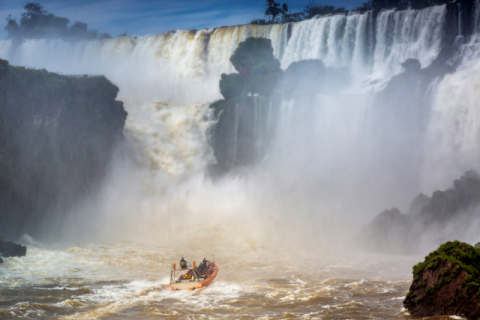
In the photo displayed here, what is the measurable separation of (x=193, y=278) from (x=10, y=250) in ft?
36.5

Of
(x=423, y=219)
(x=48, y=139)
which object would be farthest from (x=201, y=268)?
(x=48, y=139)

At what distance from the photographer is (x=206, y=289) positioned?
21250 millimetres

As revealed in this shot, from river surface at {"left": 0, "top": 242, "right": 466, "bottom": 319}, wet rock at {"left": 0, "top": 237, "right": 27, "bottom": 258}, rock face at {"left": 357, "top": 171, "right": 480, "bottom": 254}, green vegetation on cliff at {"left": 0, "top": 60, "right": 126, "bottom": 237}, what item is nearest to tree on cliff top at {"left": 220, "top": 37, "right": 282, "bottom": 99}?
green vegetation on cliff at {"left": 0, "top": 60, "right": 126, "bottom": 237}

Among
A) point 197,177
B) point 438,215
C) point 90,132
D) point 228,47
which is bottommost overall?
A: point 438,215

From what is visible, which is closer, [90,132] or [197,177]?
[90,132]

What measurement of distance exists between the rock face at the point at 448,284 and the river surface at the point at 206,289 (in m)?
0.88

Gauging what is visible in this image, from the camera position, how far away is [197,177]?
1613 inches

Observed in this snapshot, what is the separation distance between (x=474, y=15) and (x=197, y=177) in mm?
26213

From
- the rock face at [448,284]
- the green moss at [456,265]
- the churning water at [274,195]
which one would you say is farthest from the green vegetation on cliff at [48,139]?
the green moss at [456,265]

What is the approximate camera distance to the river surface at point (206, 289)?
17.9 metres

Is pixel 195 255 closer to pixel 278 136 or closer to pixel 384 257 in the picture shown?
pixel 384 257

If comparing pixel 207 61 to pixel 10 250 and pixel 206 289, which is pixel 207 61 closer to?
pixel 10 250

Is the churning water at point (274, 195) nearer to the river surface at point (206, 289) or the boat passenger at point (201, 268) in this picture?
the river surface at point (206, 289)

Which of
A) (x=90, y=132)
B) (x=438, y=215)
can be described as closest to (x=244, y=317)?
(x=438, y=215)
